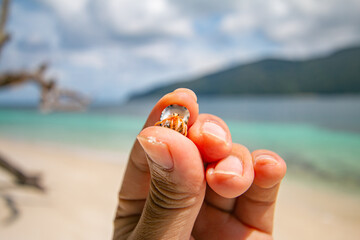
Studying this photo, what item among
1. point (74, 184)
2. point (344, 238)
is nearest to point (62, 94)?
point (74, 184)

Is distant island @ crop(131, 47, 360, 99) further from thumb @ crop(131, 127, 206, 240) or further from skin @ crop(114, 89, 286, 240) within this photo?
thumb @ crop(131, 127, 206, 240)

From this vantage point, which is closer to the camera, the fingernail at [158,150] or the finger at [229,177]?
the fingernail at [158,150]

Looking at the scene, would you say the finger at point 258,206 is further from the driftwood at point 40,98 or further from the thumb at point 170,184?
the driftwood at point 40,98

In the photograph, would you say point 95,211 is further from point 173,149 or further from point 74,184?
point 173,149

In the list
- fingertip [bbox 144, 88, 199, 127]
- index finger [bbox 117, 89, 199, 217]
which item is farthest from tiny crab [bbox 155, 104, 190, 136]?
index finger [bbox 117, 89, 199, 217]

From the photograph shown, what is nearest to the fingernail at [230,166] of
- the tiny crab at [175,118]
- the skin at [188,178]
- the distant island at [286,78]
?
the skin at [188,178]

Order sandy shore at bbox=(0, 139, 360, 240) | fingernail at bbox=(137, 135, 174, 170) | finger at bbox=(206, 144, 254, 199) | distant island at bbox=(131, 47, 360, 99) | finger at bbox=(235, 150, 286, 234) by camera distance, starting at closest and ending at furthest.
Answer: fingernail at bbox=(137, 135, 174, 170)
finger at bbox=(206, 144, 254, 199)
finger at bbox=(235, 150, 286, 234)
sandy shore at bbox=(0, 139, 360, 240)
distant island at bbox=(131, 47, 360, 99)
